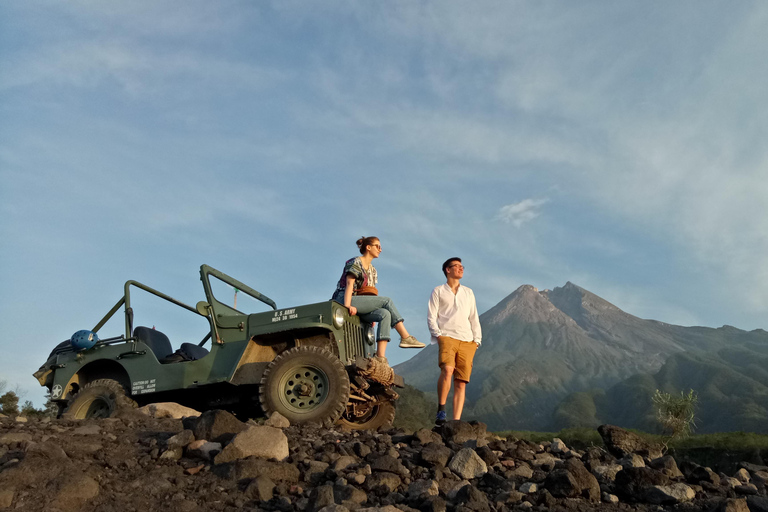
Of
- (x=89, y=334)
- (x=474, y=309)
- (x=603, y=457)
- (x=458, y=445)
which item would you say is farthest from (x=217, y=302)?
(x=603, y=457)

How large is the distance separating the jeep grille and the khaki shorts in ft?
3.58

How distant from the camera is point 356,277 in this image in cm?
772

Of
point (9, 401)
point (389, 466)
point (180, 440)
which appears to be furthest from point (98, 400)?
point (9, 401)

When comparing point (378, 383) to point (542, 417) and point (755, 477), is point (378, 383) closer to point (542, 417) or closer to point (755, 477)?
point (755, 477)

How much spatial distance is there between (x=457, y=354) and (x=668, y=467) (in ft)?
9.43

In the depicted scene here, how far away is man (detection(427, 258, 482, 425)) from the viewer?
7.49 m

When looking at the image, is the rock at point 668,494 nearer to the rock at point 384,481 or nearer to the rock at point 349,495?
the rock at point 384,481

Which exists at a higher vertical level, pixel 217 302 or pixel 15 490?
pixel 217 302

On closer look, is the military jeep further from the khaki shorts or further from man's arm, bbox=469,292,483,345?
man's arm, bbox=469,292,483,345

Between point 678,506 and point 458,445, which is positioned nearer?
point 678,506

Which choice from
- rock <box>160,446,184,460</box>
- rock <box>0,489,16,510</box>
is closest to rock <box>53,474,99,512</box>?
rock <box>0,489,16,510</box>

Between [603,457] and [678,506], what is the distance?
65.8 inches

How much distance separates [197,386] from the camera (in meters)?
8.09

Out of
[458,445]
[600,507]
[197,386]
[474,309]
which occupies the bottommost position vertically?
[600,507]
